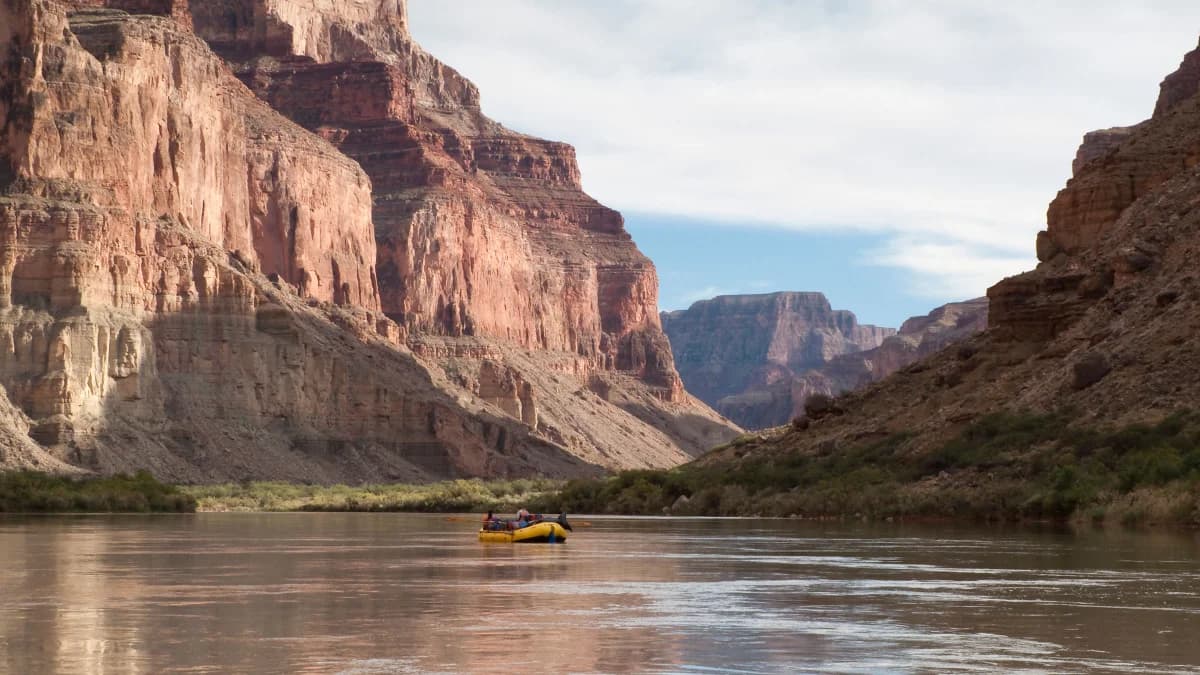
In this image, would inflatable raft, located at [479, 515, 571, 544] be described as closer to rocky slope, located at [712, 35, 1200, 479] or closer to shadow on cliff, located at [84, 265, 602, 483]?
rocky slope, located at [712, 35, 1200, 479]

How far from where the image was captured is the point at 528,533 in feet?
185

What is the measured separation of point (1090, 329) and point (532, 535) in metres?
30.0

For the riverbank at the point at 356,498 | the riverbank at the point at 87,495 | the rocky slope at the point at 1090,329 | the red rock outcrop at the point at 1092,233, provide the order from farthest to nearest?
1. the riverbank at the point at 356,498
2. the riverbank at the point at 87,495
3. the red rock outcrop at the point at 1092,233
4. the rocky slope at the point at 1090,329

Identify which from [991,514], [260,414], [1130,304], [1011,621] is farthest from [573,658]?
[260,414]

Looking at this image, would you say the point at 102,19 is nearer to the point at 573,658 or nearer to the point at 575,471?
the point at 575,471

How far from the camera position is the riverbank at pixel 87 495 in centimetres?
9838

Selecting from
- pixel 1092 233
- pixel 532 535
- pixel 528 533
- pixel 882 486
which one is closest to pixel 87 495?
pixel 882 486

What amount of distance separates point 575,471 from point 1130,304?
333 ft

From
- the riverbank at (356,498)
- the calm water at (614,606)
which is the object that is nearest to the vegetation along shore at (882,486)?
the riverbank at (356,498)

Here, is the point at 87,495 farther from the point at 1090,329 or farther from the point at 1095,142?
the point at 1095,142

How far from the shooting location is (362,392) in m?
154

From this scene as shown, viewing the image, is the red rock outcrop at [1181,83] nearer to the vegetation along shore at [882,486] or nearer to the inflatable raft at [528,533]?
the vegetation along shore at [882,486]

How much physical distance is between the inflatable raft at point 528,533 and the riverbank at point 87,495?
45.6 metres

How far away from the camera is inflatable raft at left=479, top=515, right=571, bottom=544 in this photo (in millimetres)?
55750
